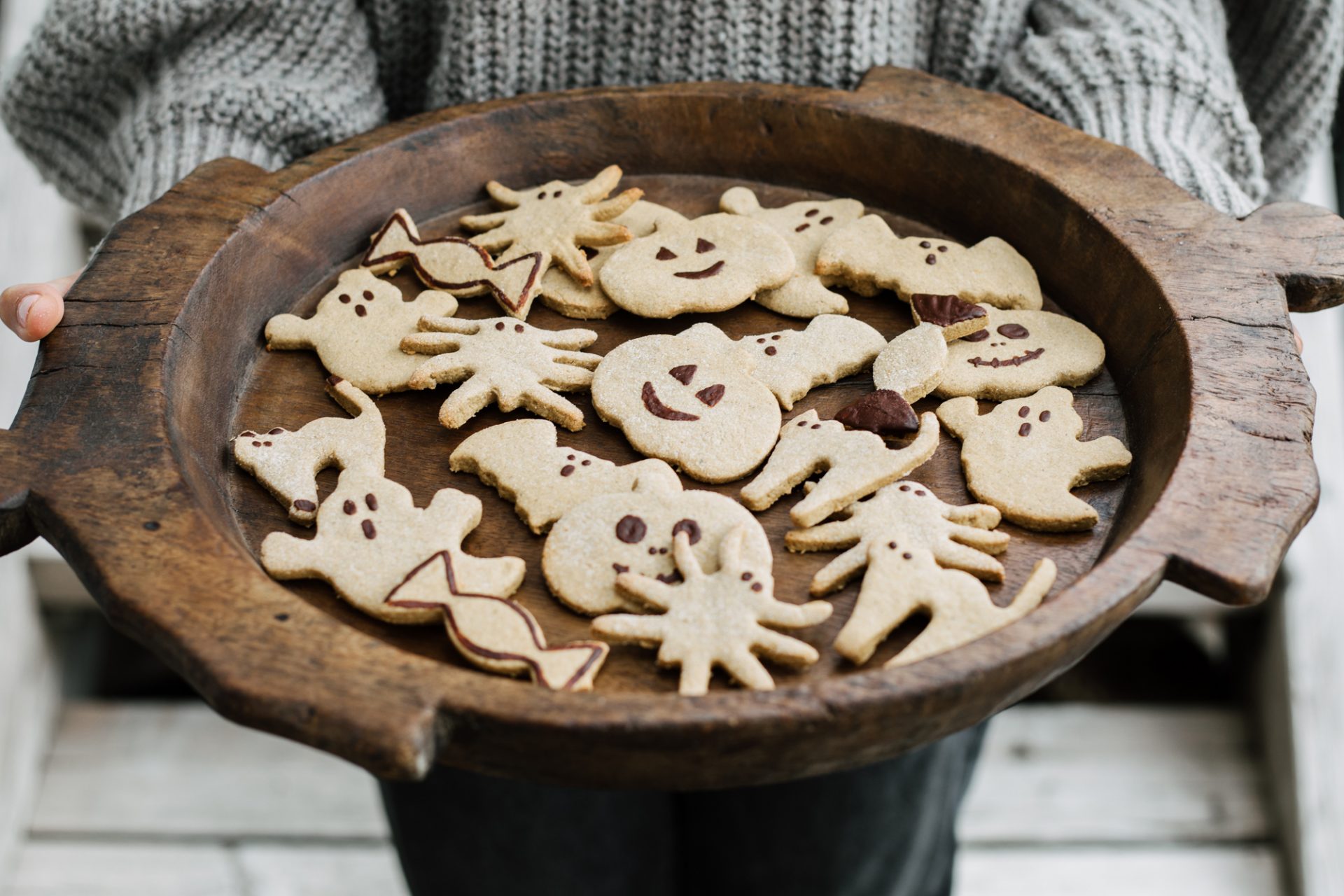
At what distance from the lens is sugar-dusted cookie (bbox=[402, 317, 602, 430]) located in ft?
2.95

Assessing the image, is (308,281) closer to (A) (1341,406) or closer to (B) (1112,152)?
(B) (1112,152)

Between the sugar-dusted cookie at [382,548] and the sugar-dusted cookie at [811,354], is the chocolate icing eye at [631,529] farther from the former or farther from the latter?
the sugar-dusted cookie at [811,354]

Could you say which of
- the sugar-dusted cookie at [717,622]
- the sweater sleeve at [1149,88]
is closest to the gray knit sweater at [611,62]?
the sweater sleeve at [1149,88]

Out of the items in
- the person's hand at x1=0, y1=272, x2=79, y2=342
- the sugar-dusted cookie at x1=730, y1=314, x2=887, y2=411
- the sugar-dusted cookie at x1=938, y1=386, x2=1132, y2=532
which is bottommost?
the sugar-dusted cookie at x1=938, y1=386, x2=1132, y2=532

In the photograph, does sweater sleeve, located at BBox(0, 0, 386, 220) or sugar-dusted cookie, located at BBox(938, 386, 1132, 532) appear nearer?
sugar-dusted cookie, located at BBox(938, 386, 1132, 532)

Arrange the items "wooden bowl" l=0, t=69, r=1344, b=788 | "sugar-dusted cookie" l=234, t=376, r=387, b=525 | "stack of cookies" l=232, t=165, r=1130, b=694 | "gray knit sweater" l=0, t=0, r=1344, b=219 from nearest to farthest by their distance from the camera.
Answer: "wooden bowl" l=0, t=69, r=1344, b=788
"stack of cookies" l=232, t=165, r=1130, b=694
"sugar-dusted cookie" l=234, t=376, r=387, b=525
"gray knit sweater" l=0, t=0, r=1344, b=219

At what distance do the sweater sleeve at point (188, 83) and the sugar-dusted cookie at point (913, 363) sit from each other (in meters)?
0.57

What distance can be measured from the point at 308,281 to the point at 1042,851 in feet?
4.06

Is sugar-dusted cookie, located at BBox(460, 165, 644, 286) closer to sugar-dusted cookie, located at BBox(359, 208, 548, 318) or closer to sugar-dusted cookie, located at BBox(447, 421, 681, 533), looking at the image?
sugar-dusted cookie, located at BBox(359, 208, 548, 318)

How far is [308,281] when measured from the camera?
1.03 meters

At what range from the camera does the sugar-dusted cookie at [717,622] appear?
703 millimetres

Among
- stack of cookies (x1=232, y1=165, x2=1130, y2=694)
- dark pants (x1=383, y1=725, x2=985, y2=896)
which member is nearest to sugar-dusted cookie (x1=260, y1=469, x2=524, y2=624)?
stack of cookies (x1=232, y1=165, x2=1130, y2=694)

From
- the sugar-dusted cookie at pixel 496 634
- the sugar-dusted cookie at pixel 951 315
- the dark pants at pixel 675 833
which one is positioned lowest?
the dark pants at pixel 675 833

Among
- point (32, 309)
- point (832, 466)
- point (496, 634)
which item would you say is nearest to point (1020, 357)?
point (832, 466)
